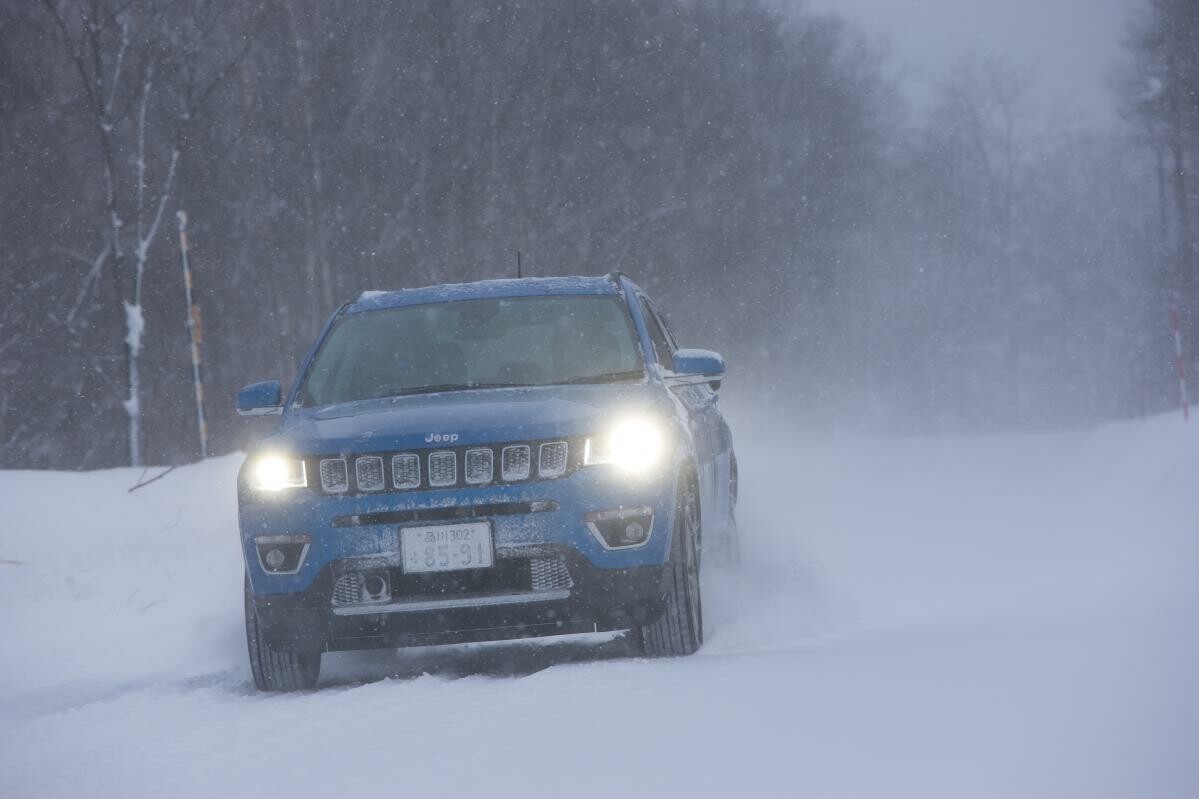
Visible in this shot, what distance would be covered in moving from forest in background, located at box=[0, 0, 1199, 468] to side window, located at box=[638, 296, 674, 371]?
18.1 m

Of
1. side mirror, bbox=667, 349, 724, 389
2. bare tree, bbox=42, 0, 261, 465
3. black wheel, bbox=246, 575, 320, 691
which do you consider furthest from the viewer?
bare tree, bbox=42, 0, 261, 465

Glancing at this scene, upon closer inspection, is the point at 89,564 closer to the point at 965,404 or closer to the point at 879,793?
the point at 879,793

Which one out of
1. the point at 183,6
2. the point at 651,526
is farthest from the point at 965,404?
the point at 651,526

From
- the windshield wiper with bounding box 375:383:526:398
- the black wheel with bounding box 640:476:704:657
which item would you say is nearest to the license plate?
the black wheel with bounding box 640:476:704:657

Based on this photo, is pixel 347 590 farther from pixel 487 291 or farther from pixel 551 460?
pixel 487 291

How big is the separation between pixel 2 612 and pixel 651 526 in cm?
543

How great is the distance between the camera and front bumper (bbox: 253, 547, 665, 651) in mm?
5844

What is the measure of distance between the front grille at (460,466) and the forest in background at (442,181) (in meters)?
20.1

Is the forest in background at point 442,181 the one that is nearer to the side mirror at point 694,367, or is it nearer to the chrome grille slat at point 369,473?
the side mirror at point 694,367

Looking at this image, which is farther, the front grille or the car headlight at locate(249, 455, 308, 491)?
the car headlight at locate(249, 455, 308, 491)

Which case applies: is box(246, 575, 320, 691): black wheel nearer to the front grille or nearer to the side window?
the front grille

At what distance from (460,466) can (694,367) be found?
162cm

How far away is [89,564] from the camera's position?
11078 millimetres

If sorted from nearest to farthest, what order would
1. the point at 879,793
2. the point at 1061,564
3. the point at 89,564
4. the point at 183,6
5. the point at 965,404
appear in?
the point at 879,793, the point at 1061,564, the point at 89,564, the point at 183,6, the point at 965,404
